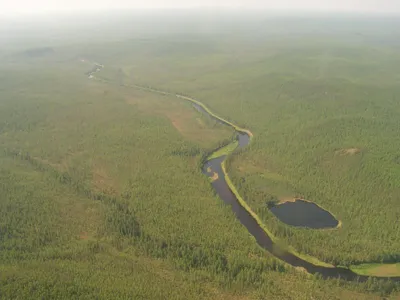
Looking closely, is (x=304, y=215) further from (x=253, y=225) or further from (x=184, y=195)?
(x=184, y=195)

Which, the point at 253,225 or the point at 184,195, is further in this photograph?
the point at 184,195

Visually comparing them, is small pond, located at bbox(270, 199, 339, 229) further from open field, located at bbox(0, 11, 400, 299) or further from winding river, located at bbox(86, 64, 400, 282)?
winding river, located at bbox(86, 64, 400, 282)

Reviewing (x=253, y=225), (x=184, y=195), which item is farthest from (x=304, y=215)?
(x=184, y=195)

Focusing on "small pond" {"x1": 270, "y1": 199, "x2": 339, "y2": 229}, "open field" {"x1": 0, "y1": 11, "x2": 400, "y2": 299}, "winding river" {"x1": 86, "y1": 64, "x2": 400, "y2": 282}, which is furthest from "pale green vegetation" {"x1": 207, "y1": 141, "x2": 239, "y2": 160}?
"small pond" {"x1": 270, "y1": 199, "x2": 339, "y2": 229}

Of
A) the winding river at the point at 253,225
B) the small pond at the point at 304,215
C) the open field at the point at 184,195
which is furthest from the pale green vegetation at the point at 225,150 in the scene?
the small pond at the point at 304,215

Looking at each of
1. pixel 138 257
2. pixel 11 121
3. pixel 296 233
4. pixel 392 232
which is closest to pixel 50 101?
pixel 11 121

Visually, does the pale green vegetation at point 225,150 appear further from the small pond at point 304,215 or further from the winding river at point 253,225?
the small pond at point 304,215

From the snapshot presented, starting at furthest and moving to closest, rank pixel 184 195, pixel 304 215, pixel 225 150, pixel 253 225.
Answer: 1. pixel 225 150
2. pixel 184 195
3. pixel 304 215
4. pixel 253 225
